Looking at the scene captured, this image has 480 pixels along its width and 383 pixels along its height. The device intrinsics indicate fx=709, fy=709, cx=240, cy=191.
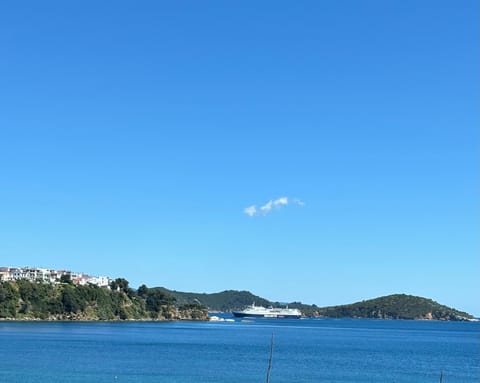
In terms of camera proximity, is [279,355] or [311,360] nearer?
[311,360]

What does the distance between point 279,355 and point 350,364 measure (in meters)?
17.5

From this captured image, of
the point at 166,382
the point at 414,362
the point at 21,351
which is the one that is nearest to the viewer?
the point at 166,382

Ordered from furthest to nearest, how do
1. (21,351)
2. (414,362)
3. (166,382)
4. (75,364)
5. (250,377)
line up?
(414,362) → (21,351) → (75,364) → (250,377) → (166,382)

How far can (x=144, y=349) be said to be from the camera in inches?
5281

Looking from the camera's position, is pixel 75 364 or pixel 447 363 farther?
pixel 447 363

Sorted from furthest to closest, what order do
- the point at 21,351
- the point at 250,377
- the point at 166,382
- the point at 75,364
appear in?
1. the point at 21,351
2. the point at 75,364
3. the point at 250,377
4. the point at 166,382

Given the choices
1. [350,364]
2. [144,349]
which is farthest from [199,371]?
[144,349]

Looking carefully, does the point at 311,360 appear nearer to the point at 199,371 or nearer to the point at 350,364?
the point at 350,364

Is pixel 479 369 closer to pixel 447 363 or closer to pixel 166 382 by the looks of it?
pixel 447 363

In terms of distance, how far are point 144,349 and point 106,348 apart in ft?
23.6

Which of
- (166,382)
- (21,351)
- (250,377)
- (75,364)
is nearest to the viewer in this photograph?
(166,382)

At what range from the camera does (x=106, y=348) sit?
131750 mm

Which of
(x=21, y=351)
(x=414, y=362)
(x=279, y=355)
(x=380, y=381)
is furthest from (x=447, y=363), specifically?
(x=21, y=351)

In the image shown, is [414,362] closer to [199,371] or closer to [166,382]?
[199,371]
